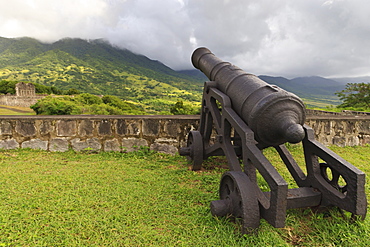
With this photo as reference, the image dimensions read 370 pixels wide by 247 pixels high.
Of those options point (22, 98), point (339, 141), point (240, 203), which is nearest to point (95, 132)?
point (240, 203)

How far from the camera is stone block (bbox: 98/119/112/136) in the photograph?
16.1ft

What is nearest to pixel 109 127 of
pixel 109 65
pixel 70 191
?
pixel 70 191

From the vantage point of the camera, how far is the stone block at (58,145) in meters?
4.85

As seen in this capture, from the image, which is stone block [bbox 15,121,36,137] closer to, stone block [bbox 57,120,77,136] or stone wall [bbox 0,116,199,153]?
stone wall [bbox 0,116,199,153]

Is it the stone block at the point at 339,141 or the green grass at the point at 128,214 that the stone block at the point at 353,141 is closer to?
the stone block at the point at 339,141

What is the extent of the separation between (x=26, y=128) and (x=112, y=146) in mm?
1742

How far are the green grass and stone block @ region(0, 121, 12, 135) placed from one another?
103 centimetres

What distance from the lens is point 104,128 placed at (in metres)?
4.93

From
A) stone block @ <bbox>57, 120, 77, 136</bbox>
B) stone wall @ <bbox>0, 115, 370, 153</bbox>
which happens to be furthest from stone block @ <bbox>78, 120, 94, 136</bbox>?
stone block @ <bbox>57, 120, 77, 136</bbox>

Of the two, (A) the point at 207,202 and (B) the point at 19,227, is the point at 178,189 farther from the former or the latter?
(B) the point at 19,227

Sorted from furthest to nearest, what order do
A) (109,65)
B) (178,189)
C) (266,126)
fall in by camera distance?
(109,65) < (178,189) < (266,126)

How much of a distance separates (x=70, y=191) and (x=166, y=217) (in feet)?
4.48

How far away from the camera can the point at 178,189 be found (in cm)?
325

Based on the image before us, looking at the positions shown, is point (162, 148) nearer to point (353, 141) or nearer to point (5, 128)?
point (5, 128)
